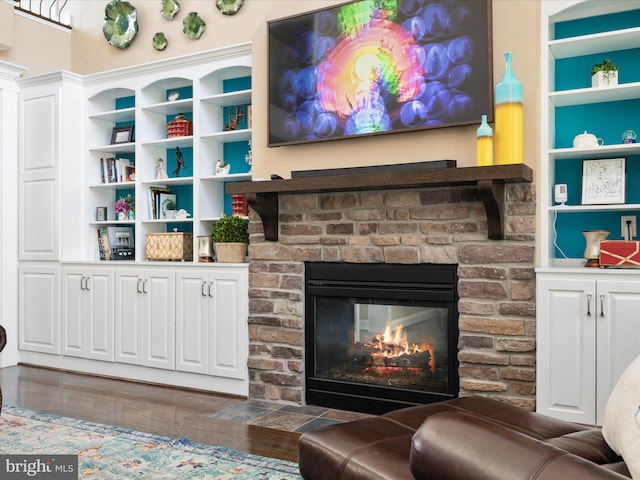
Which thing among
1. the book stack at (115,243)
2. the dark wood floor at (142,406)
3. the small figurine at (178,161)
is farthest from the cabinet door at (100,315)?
the small figurine at (178,161)

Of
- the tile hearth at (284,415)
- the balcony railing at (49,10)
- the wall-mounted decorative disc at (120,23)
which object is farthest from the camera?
the balcony railing at (49,10)

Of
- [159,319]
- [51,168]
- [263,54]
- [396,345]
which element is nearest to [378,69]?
[263,54]

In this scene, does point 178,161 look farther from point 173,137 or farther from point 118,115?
point 118,115

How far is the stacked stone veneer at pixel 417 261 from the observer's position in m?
3.24

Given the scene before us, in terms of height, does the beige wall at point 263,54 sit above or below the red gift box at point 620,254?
above

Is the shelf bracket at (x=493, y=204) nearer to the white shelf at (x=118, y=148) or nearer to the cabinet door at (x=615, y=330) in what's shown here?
the cabinet door at (x=615, y=330)

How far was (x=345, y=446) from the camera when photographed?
1.71 m

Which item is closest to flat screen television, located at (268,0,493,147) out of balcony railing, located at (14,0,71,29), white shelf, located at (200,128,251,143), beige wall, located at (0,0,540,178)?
beige wall, located at (0,0,540,178)

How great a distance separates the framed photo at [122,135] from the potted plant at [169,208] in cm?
63

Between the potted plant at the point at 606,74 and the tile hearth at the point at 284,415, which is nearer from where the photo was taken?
the potted plant at the point at 606,74

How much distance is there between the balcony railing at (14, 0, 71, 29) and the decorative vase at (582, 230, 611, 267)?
4853mm

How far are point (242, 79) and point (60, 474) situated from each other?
3335 millimetres

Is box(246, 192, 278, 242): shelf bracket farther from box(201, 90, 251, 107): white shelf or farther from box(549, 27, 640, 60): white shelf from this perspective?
box(549, 27, 640, 60): white shelf

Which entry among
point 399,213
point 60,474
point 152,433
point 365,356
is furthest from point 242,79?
point 60,474
